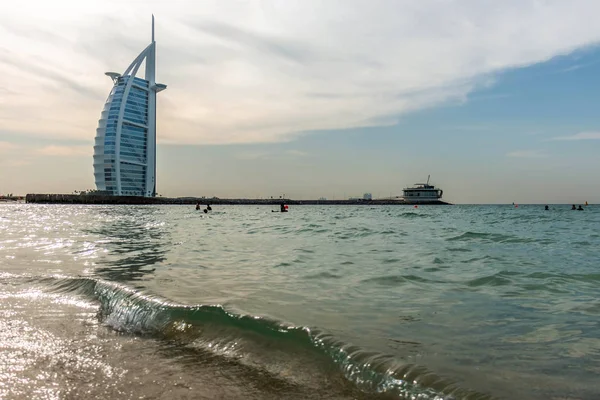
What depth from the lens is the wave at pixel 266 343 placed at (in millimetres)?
4164

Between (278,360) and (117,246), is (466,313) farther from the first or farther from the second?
(117,246)

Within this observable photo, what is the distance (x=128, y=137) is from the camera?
14650 centimetres

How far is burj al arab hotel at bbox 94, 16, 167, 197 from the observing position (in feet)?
469

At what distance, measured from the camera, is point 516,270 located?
11.2 metres

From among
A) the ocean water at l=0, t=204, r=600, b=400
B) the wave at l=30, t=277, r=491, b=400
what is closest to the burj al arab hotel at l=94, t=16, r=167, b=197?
the ocean water at l=0, t=204, r=600, b=400

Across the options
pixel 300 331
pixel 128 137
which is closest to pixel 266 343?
pixel 300 331

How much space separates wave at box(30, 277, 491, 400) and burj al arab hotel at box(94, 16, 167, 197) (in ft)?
486

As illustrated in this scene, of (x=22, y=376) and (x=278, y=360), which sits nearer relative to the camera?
(x=22, y=376)

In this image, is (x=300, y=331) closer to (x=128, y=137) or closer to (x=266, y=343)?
(x=266, y=343)

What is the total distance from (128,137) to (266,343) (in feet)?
508

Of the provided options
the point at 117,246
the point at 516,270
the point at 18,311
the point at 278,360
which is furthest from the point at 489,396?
the point at 117,246

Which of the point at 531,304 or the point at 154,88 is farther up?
the point at 154,88

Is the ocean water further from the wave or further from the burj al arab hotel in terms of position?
the burj al arab hotel

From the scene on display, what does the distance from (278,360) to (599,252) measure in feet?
49.6
